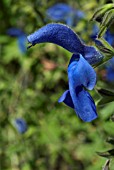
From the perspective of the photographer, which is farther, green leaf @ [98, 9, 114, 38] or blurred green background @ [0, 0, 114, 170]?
blurred green background @ [0, 0, 114, 170]

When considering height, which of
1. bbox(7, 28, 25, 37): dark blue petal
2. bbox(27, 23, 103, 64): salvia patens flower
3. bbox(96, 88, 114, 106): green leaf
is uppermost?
bbox(27, 23, 103, 64): salvia patens flower

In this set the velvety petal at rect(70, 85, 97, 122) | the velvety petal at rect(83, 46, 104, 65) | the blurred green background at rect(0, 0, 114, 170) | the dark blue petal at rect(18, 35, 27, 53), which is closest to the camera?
the velvety petal at rect(70, 85, 97, 122)

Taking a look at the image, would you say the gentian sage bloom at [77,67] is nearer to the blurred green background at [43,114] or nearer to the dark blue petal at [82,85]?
the dark blue petal at [82,85]

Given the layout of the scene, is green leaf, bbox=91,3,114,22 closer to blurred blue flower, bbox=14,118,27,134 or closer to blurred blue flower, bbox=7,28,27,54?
blurred blue flower, bbox=14,118,27,134

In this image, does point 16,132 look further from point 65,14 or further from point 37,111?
point 65,14

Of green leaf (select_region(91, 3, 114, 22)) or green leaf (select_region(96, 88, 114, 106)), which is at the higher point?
green leaf (select_region(91, 3, 114, 22))

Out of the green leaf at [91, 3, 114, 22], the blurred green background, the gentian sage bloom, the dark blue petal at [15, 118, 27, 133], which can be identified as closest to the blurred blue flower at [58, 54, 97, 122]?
the gentian sage bloom

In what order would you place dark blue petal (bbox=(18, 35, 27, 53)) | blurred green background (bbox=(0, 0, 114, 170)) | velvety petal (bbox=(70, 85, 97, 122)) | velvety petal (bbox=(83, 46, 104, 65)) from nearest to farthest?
1. velvety petal (bbox=(70, 85, 97, 122))
2. velvety petal (bbox=(83, 46, 104, 65))
3. blurred green background (bbox=(0, 0, 114, 170))
4. dark blue petal (bbox=(18, 35, 27, 53))

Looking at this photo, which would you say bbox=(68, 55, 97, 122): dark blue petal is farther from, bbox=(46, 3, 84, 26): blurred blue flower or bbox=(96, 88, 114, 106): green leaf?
bbox=(46, 3, 84, 26): blurred blue flower
